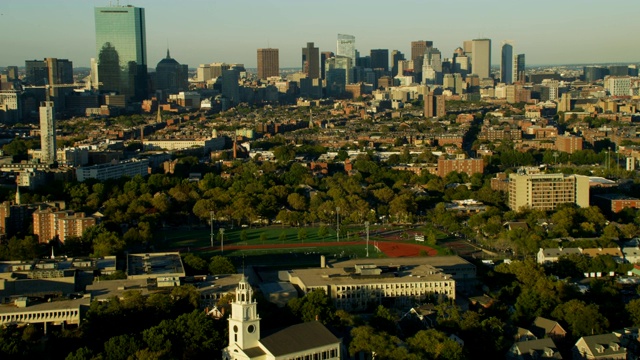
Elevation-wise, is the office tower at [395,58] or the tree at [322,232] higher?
the office tower at [395,58]

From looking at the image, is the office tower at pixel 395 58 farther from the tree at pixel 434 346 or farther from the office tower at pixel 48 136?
the tree at pixel 434 346

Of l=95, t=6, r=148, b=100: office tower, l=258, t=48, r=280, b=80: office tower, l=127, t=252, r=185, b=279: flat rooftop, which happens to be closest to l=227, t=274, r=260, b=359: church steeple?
l=127, t=252, r=185, b=279: flat rooftop

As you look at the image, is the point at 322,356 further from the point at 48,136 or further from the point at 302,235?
the point at 48,136

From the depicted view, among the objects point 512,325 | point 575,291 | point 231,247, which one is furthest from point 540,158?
point 512,325

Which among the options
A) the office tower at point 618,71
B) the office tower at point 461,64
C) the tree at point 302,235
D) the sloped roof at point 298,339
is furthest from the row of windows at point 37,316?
the office tower at point 461,64

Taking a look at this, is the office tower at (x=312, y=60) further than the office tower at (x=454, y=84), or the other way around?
the office tower at (x=312, y=60)

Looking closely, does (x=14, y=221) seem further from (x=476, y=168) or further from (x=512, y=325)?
(x=476, y=168)

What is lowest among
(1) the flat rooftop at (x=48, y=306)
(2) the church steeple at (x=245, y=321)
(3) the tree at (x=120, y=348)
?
(1) the flat rooftop at (x=48, y=306)
